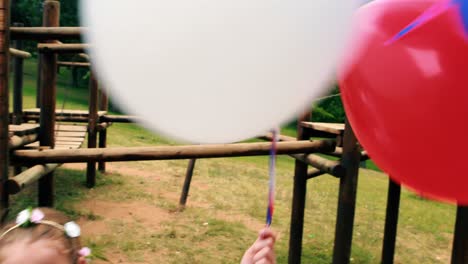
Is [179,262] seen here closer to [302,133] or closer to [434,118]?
[302,133]

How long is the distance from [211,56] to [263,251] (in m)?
0.41

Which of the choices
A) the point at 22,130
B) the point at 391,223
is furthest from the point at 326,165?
the point at 22,130

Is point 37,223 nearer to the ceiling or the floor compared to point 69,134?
nearer to the ceiling

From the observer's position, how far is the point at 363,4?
3.52 ft

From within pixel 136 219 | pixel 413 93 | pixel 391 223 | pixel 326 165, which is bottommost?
pixel 136 219

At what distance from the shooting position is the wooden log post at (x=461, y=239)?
2.21 meters

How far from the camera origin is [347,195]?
2527 mm

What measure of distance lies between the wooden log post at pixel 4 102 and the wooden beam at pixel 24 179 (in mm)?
26

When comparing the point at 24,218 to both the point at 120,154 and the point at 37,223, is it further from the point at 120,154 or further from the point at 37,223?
the point at 120,154

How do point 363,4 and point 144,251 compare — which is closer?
point 363,4

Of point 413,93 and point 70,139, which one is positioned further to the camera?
point 70,139

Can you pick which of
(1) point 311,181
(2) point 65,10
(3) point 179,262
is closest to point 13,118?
(3) point 179,262

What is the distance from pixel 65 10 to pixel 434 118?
1031 centimetres

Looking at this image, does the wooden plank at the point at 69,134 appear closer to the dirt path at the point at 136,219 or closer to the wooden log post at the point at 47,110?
the dirt path at the point at 136,219
